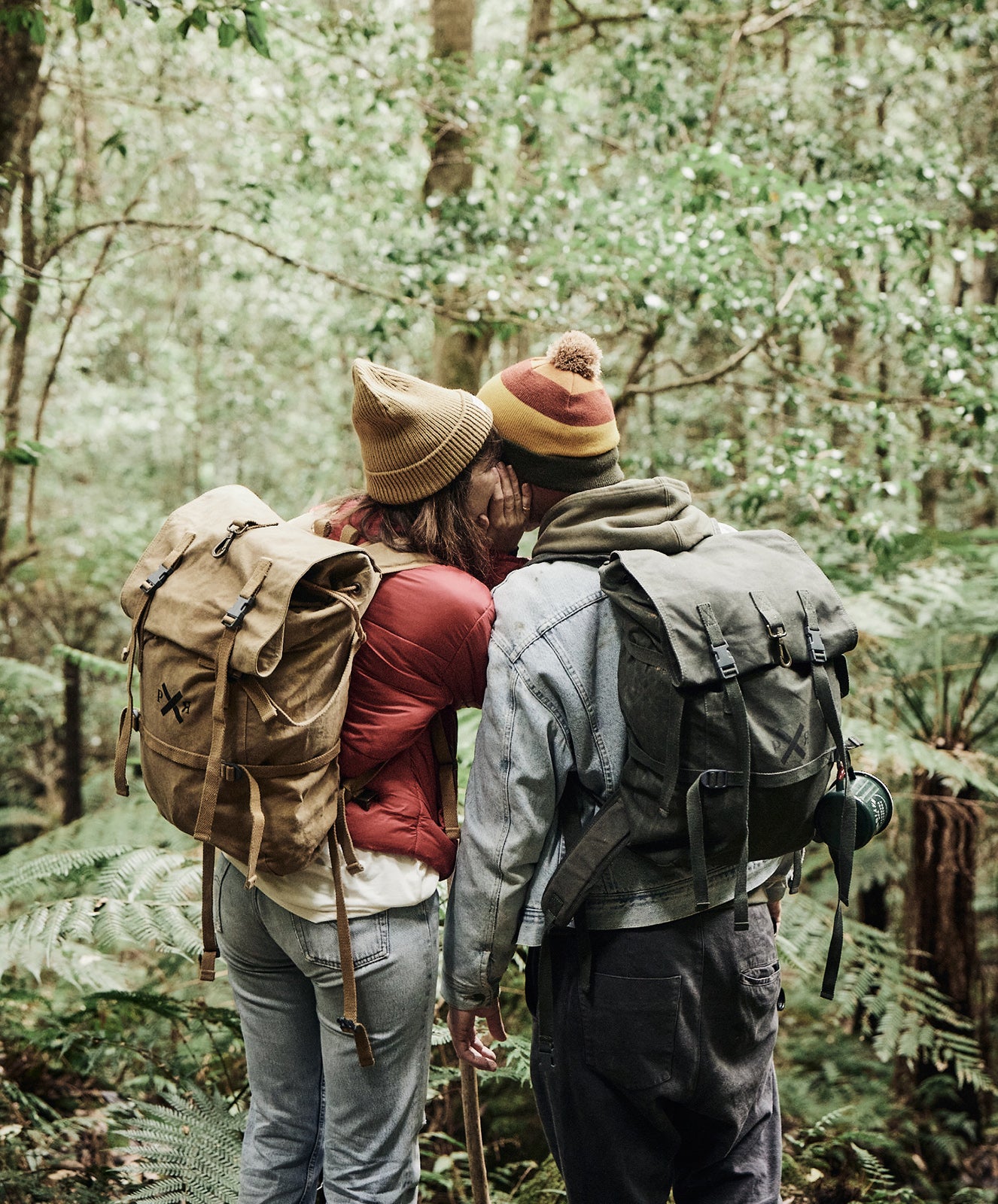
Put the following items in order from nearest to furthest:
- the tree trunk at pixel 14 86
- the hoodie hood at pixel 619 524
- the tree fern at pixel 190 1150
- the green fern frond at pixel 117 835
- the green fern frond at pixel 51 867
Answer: the hoodie hood at pixel 619 524 → the tree fern at pixel 190 1150 → the green fern frond at pixel 51 867 → the tree trunk at pixel 14 86 → the green fern frond at pixel 117 835

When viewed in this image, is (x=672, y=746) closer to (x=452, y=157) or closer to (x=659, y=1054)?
(x=659, y=1054)

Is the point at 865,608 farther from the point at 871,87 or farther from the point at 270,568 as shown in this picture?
the point at 871,87

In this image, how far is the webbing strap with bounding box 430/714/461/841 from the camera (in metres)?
1.96

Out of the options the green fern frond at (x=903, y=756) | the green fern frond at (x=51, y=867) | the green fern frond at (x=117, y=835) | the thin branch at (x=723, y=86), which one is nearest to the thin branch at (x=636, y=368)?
the thin branch at (x=723, y=86)

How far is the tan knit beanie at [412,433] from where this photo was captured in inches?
73.4

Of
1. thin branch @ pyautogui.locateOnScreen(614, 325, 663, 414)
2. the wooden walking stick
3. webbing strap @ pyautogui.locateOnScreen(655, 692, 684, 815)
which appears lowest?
the wooden walking stick

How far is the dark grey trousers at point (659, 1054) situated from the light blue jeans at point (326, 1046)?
0.29 metres

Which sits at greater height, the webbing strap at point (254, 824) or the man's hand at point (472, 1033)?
the webbing strap at point (254, 824)

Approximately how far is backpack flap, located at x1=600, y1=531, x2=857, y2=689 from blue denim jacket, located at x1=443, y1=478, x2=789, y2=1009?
0.12 meters

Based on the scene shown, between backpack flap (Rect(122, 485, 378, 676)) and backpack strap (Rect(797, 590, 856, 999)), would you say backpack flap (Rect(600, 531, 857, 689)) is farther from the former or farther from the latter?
backpack flap (Rect(122, 485, 378, 676))

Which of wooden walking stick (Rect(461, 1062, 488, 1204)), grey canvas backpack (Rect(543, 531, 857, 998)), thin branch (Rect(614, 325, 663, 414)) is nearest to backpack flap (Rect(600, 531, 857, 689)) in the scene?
grey canvas backpack (Rect(543, 531, 857, 998))

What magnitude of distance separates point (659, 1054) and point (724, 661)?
0.76 metres

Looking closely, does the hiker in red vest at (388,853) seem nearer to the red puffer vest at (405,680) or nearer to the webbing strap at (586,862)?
the red puffer vest at (405,680)

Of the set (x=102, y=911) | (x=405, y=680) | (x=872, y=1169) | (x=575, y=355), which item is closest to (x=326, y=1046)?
(x=405, y=680)
